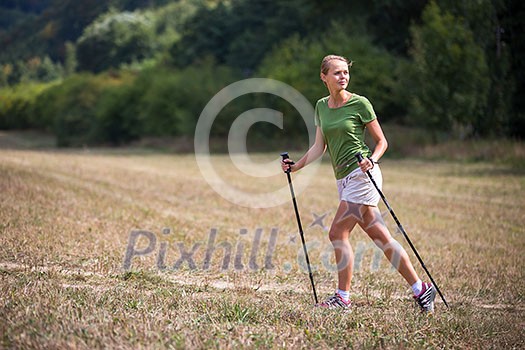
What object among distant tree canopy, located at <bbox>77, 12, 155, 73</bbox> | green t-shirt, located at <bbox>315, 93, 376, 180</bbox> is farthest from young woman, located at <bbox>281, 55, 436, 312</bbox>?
distant tree canopy, located at <bbox>77, 12, 155, 73</bbox>

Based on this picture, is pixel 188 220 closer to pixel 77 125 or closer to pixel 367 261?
pixel 367 261

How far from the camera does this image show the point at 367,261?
10.4 meters

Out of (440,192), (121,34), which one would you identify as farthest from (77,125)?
(440,192)

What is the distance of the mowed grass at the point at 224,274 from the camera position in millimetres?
5578

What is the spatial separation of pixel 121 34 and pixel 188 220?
115 m

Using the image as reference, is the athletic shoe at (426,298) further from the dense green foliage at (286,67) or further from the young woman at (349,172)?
the dense green foliage at (286,67)

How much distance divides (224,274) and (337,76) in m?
3.11

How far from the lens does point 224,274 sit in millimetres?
8789

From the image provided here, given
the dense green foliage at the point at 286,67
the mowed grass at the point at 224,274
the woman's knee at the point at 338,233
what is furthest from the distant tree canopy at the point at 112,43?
the woman's knee at the point at 338,233

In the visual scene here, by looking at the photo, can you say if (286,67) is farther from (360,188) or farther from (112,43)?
(112,43)

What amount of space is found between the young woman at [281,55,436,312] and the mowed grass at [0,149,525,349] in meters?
0.38

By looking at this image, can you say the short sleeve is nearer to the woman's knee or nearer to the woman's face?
the woman's face

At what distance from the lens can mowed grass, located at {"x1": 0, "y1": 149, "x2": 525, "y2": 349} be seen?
5.58m

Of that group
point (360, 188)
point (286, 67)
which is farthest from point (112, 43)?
point (360, 188)
